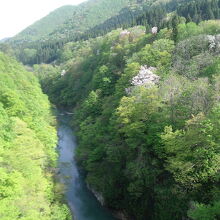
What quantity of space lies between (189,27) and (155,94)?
27.0 meters

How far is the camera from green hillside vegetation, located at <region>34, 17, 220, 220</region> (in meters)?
25.4

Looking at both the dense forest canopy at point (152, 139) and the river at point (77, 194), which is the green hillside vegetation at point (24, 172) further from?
the river at point (77, 194)

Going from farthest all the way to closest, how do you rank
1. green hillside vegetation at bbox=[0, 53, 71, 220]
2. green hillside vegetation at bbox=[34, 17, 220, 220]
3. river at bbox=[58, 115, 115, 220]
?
river at bbox=[58, 115, 115, 220] → green hillside vegetation at bbox=[34, 17, 220, 220] → green hillside vegetation at bbox=[0, 53, 71, 220]

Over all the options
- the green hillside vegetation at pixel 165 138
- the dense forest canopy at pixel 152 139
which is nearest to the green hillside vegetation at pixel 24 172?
the dense forest canopy at pixel 152 139

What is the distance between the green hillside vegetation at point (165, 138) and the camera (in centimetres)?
2541

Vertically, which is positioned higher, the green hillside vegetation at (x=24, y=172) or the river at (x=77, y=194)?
the green hillside vegetation at (x=24, y=172)

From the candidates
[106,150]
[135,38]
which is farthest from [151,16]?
[106,150]

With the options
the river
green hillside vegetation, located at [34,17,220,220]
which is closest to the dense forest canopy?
green hillside vegetation, located at [34,17,220,220]

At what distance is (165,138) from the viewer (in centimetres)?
2705

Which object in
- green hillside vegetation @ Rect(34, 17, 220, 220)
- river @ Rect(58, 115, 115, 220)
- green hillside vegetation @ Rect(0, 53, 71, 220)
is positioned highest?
green hillside vegetation @ Rect(0, 53, 71, 220)

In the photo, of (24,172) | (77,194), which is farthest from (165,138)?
(77,194)

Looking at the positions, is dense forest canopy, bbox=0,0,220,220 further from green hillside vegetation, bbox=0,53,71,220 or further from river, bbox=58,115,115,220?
river, bbox=58,115,115,220

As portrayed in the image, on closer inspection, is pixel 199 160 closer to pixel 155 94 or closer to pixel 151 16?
pixel 155 94

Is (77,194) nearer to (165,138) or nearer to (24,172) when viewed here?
(24,172)
